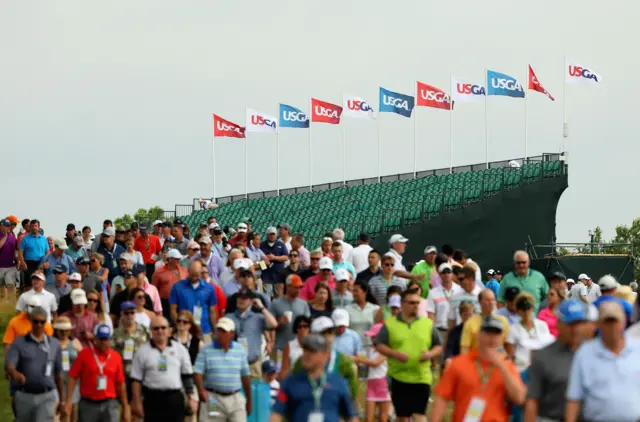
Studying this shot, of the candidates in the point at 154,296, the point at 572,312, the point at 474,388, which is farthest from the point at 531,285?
the point at 474,388

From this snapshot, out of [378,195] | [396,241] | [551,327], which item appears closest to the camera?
[551,327]

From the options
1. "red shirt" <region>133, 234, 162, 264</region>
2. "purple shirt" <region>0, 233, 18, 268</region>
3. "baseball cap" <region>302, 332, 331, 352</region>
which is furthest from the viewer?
"purple shirt" <region>0, 233, 18, 268</region>

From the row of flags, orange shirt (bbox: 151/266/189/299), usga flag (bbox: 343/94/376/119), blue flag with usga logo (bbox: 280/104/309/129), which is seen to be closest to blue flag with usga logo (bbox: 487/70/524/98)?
the row of flags

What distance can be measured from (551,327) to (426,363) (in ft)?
5.30

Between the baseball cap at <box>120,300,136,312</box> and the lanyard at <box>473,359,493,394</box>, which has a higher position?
the baseball cap at <box>120,300,136,312</box>

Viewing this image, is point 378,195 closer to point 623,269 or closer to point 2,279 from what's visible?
point 623,269

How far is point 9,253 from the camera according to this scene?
1009 inches

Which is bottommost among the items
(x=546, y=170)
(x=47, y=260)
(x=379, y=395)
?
(x=379, y=395)

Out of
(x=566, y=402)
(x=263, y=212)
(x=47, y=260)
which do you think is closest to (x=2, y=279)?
(x=47, y=260)

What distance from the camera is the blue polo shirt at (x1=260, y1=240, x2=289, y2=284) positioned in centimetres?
2138

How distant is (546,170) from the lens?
141ft

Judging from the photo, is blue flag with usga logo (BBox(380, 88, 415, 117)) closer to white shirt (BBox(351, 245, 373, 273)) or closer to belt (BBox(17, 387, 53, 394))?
white shirt (BBox(351, 245, 373, 273))

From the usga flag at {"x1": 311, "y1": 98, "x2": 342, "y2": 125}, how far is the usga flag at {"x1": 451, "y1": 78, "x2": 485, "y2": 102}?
223 inches

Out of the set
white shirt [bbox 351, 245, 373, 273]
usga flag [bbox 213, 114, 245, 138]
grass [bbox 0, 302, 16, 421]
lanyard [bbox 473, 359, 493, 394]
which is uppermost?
usga flag [bbox 213, 114, 245, 138]
